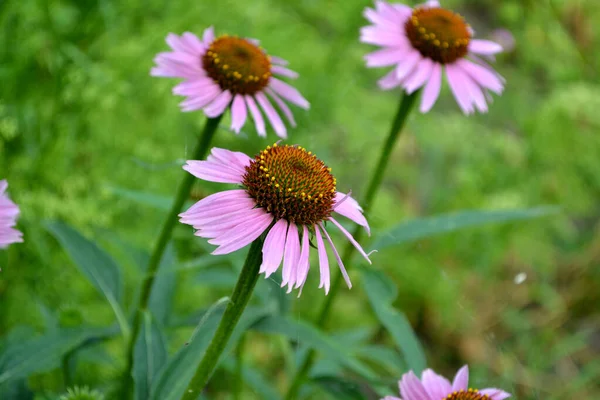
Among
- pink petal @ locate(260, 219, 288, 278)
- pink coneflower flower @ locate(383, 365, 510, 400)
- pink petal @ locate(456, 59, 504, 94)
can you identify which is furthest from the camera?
pink petal @ locate(456, 59, 504, 94)

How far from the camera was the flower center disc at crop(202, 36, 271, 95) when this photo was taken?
83cm

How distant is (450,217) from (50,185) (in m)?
0.86

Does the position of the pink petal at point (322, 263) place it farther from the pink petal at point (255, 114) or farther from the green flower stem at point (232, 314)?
the pink petal at point (255, 114)

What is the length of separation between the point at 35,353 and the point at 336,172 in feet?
4.69

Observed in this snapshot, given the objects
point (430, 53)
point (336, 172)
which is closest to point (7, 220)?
point (430, 53)

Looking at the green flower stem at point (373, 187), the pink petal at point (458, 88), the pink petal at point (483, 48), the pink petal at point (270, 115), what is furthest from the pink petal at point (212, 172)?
the pink petal at point (483, 48)

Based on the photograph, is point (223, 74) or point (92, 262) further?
point (92, 262)

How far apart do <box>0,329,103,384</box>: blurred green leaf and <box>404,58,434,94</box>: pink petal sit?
1.88 feet

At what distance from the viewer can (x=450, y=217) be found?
3.41 feet

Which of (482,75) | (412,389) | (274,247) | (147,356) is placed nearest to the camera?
(274,247)

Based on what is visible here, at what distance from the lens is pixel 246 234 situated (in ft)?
1.89

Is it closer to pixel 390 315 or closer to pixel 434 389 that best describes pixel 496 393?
pixel 434 389

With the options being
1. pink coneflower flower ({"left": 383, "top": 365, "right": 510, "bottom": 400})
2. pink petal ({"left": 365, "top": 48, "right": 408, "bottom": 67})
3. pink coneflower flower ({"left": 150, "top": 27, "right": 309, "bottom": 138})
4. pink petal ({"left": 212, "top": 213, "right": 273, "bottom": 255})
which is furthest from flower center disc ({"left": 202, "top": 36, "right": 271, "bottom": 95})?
pink coneflower flower ({"left": 383, "top": 365, "right": 510, "bottom": 400})

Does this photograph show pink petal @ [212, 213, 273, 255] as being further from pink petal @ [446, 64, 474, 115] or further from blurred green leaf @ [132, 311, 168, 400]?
pink petal @ [446, 64, 474, 115]
